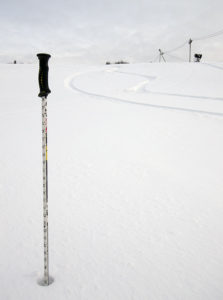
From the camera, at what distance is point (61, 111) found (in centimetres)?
1064

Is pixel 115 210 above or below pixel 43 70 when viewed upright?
below

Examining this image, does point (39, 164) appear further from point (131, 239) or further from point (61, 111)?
point (61, 111)

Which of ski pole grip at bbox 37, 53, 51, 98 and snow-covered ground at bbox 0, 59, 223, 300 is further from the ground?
ski pole grip at bbox 37, 53, 51, 98

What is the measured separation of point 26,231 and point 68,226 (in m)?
0.51

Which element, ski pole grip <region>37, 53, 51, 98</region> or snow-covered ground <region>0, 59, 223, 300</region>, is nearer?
ski pole grip <region>37, 53, 51, 98</region>

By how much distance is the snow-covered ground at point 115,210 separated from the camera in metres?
2.52

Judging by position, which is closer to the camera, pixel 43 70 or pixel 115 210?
pixel 43 70

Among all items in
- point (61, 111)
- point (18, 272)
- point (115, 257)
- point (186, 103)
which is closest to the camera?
point (18, 272)

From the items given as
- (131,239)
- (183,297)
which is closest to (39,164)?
(131,239)

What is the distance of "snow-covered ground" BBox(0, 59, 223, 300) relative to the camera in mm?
2518

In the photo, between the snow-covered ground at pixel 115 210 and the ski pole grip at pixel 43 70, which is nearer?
the ski pole grip at pixel 43 70

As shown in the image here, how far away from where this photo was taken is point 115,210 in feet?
12.2

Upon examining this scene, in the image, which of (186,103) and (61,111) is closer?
(61,111)

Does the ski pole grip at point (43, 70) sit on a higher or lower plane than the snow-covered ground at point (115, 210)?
higher
